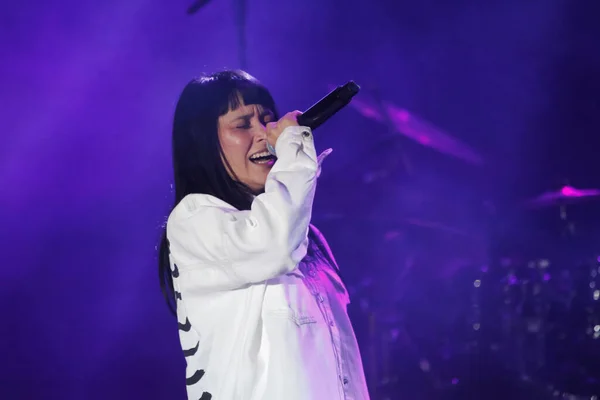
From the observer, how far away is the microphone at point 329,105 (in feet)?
3.89

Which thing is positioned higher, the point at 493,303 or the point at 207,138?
the point at 207,138

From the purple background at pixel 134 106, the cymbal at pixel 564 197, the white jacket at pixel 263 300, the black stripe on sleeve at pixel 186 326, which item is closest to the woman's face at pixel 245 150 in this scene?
the white jacket at pixel 263 300

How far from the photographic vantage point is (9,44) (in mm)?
2701

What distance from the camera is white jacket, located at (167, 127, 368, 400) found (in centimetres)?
111

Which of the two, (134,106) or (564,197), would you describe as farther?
(564,197)

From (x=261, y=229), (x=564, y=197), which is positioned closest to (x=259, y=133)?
(x=261, y=229)

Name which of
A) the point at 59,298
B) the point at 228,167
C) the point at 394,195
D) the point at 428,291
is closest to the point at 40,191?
the point at 59,298

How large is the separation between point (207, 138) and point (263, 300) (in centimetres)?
42

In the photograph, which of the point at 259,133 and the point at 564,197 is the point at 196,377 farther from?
the point at 564,197

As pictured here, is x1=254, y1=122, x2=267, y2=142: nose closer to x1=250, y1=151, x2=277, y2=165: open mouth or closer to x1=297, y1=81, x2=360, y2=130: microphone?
x1=250, y1=151, x2=277, y2=165: open mouth

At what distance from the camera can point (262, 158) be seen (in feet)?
4.59

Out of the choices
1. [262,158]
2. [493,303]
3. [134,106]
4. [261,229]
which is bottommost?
[493,303]

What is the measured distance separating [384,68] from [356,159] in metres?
0.71

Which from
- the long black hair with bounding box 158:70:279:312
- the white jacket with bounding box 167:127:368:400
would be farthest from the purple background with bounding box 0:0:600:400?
the white jacket with bounding box 167:127:368:400
